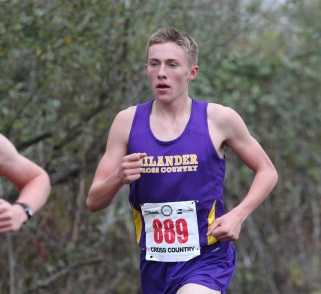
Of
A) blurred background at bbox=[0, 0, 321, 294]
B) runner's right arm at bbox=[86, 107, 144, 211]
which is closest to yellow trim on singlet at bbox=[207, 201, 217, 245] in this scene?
runner's right arm at bbox=[86, 107, 144, 211]

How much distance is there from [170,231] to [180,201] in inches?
7.0

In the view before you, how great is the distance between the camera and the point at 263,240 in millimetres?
11266

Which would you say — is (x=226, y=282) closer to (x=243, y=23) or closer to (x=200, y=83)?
(x=200, y=83)

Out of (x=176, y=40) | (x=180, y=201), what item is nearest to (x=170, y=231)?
(x=180, y=201)

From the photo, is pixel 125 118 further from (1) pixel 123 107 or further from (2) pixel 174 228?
(1) pixel 123 107

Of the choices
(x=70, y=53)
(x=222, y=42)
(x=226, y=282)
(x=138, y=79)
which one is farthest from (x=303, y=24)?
(x=226, y=282)

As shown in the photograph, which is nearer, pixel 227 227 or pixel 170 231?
pixel 227 227

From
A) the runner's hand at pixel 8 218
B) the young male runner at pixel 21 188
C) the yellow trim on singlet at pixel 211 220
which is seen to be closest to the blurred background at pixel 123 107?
the yellow trim on singlet at pixel 211 220

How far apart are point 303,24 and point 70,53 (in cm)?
411

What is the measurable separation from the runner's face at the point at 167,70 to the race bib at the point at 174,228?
1.89 feet

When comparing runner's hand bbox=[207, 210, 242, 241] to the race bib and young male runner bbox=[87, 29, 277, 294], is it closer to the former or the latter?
young male runner bbox=[87, 29, 277, 294]

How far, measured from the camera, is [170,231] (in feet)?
18.3

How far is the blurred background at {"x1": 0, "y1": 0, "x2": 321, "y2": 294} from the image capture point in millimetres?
7570

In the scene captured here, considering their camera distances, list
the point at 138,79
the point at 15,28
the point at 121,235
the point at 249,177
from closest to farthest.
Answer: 1. the point at 15,28
2. the point at 138,79
3. the point at 121,235
4. the point at 249,177
